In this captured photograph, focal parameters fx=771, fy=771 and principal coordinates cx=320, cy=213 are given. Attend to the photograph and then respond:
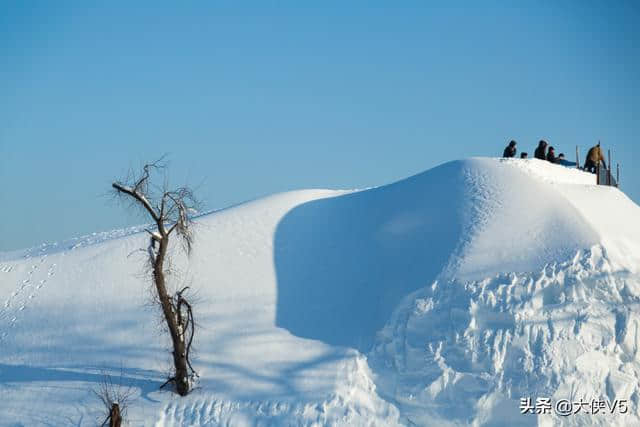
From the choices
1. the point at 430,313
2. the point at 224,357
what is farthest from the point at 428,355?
the point at 224,357

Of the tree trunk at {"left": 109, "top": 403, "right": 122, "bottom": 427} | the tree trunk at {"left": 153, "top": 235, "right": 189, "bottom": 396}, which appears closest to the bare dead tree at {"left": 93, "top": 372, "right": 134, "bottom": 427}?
the tree trunk at {"left": 109, "top": 403, "right": 122, "bottom": 427}

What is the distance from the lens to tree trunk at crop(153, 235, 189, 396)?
16.4m

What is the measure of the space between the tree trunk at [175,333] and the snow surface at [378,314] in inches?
14.0

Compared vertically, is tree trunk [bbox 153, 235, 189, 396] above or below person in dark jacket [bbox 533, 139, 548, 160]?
below

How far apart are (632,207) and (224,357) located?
11550 millimetres

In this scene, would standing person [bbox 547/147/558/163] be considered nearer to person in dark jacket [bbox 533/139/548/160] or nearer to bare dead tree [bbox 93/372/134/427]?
person in dark jacket [bbox 533/139/548/160]

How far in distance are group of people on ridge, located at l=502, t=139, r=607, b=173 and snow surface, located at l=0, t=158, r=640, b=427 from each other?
3.93 ft

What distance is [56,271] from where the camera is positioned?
22734 mm

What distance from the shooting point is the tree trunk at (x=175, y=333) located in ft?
53.7

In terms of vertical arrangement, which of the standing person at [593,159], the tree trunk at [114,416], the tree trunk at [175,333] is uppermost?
the standing person at [593,159]

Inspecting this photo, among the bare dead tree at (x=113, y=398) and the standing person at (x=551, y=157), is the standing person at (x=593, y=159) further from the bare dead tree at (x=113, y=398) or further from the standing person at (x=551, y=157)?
the bare dead tree at (x=113, y=398)

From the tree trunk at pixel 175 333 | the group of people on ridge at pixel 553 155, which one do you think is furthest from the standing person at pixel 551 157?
the tree trunk at pixel 175 333

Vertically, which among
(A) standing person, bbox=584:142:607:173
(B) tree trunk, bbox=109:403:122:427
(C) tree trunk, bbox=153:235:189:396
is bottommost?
(B) tree trunk, bbox=109:403:122:427

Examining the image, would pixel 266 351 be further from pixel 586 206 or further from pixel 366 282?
pixel 586 206
